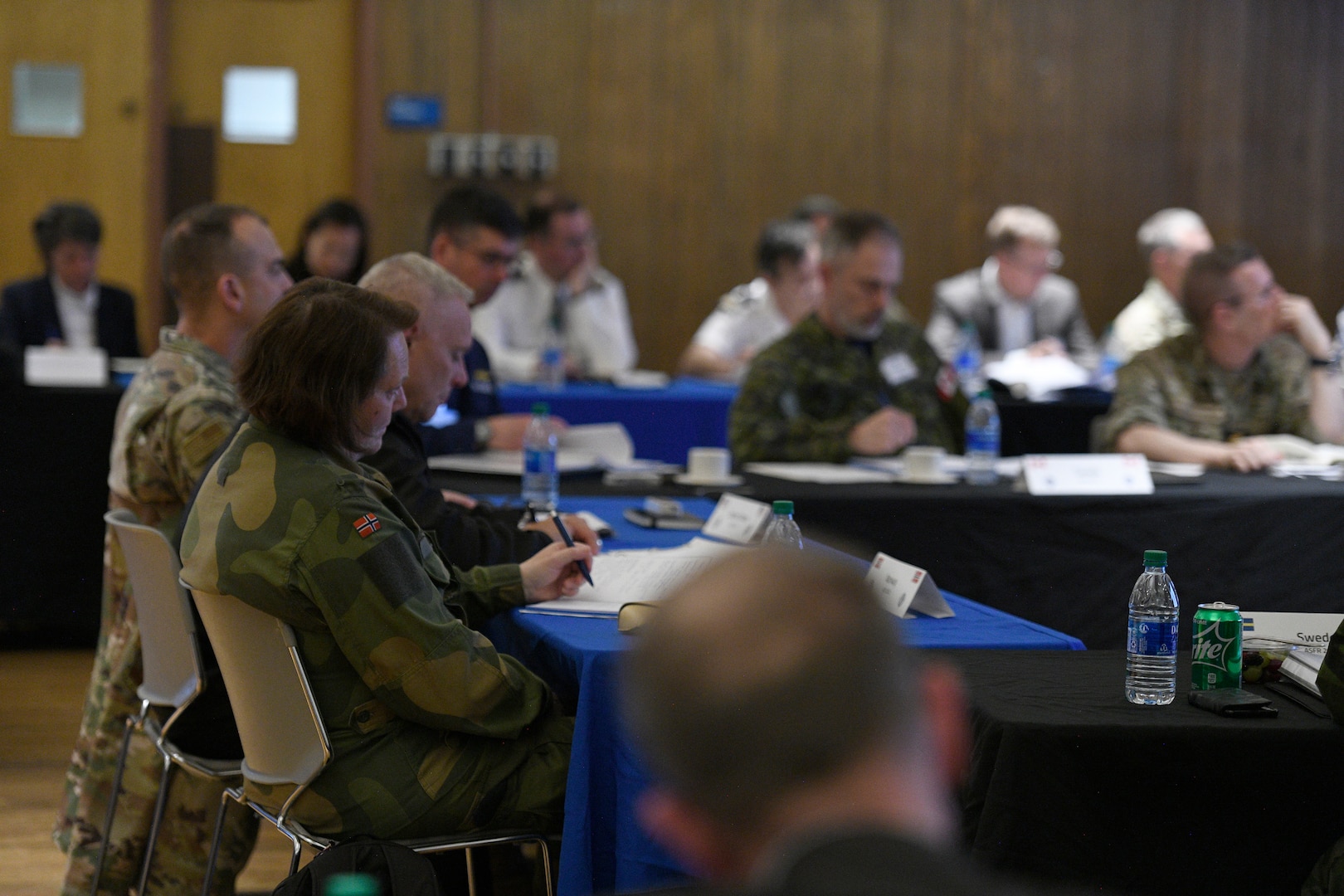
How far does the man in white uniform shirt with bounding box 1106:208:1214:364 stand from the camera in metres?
6.50

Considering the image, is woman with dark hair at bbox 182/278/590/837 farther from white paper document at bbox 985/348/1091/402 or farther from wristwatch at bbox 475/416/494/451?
white paper document at bbox 985/348/1091/402

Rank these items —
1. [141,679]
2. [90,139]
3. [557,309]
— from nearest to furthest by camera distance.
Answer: [141,679], [557,309], [90,139]

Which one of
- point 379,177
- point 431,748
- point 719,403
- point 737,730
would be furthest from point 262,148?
point 737,730

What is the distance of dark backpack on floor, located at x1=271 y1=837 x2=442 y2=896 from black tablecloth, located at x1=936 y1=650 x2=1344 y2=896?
63 centimetres

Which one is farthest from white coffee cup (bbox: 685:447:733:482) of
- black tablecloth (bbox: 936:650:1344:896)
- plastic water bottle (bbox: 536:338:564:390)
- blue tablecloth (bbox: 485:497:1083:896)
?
plastic water bottle (bbox: 536:338:564:390)

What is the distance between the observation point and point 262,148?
733cm

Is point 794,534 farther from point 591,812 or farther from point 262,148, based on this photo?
point 262,148

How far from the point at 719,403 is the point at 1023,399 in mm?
1132

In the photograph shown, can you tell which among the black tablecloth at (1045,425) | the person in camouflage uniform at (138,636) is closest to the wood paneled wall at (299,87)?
the black tablecloth at (1045,425)

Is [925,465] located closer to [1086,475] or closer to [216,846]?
[1086,475]

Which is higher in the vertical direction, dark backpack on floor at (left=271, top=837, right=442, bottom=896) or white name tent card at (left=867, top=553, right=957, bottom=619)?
white name tent card at (left=867, top=553, right=957, bottom=619)

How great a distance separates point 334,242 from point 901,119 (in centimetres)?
388

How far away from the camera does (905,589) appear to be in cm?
215

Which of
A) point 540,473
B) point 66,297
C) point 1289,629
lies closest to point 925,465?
point 540,473
